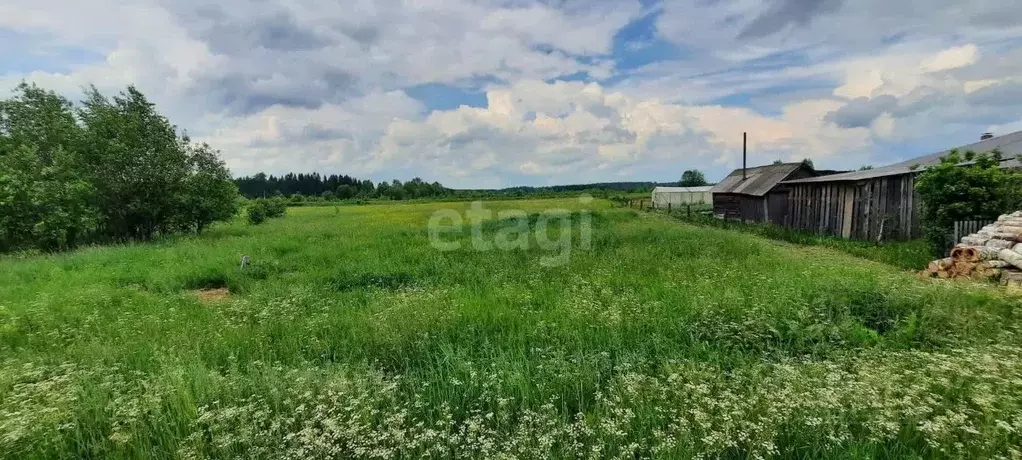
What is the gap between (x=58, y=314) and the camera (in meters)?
6.81

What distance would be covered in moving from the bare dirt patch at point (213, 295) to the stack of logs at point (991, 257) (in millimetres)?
13866

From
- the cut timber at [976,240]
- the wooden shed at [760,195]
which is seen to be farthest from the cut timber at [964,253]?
the wooden shed at [760,195]

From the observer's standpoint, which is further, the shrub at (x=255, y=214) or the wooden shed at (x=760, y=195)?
the shrub at (x=255, y=214)

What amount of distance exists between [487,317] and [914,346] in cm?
490

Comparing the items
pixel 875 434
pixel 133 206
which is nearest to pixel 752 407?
pixel 875 434

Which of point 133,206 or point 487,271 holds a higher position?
point 133,206

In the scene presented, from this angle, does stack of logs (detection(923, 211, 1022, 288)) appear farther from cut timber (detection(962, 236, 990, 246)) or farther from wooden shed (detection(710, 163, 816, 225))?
wooden shed (detection(710, 163, 816, 225))

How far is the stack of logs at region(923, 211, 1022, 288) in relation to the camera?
24.8 ft

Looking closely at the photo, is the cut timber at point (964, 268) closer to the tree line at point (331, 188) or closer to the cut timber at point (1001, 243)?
the cut timber at point (1001, 243)

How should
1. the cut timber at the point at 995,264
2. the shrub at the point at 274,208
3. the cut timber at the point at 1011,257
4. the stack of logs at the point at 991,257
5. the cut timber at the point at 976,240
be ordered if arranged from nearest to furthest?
the cut timber at the point at 1011,257 → the stack of logs at the point at 991,257 → the cut timber at the point at 995,264 → the cut timber at the point at 976,240 → the shrub at the point at 274,208

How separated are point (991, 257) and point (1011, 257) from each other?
21.2 inches

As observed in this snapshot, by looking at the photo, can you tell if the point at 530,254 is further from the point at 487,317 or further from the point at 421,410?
the point at 421,410

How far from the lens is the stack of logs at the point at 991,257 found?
7.56 m

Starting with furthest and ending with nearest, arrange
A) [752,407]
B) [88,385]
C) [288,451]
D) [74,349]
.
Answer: [74,349] → [88,385] → [752,407] → [288,451]
